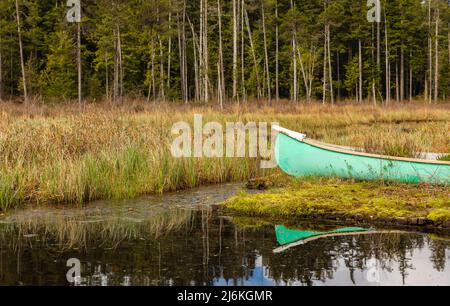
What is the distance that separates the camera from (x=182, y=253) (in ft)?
17.9

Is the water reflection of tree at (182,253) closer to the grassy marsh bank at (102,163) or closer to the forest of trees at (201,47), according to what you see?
the grassy marsh bank at (102,163)

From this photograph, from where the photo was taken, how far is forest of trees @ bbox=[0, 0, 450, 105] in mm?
34594

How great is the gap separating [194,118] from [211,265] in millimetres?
11028

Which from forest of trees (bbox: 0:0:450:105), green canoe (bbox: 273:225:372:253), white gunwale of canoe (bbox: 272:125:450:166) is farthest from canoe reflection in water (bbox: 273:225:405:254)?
forest of trees (bbox: 0:0:450:105)

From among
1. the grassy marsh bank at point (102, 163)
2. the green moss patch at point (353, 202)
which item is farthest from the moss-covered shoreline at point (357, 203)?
the grassy marsh bank at point (102, 163)

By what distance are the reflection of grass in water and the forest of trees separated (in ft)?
78.3

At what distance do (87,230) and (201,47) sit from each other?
30.9 metres

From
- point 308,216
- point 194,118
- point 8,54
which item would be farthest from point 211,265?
point 8,54

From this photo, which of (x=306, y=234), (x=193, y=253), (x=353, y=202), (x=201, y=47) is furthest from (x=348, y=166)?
(x=201, y=47)

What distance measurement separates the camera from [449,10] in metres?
57.4

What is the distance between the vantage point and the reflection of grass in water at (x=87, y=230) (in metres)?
5.91

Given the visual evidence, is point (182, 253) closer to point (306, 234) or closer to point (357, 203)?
point (306, 234)

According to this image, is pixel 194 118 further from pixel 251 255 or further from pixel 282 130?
pixel 251 255

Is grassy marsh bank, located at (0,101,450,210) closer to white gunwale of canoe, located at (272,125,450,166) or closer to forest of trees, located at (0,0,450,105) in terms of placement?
white gunwale of canoe, located at (272,125,450,166)
